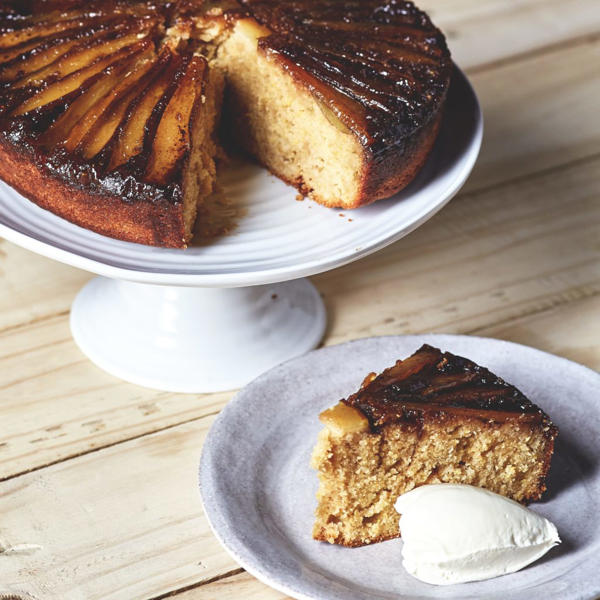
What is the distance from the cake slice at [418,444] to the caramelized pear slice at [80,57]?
0.86 m

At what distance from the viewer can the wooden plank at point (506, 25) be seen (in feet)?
10.7

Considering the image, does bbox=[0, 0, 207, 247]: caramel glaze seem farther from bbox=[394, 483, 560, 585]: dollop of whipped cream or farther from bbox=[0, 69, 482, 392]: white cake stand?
bbox=[394, 483, 560, 585]: dollop of whipped cream

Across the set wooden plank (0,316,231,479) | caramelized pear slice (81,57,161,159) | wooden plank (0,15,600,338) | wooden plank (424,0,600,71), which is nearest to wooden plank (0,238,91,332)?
wooden plank (0,15,600,338)

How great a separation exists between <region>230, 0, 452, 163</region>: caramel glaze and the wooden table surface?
0.52 metres

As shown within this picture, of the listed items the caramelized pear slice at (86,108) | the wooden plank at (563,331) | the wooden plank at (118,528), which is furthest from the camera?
the wooden plank at (563,331)

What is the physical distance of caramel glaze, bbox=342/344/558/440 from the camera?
1649 millimetres

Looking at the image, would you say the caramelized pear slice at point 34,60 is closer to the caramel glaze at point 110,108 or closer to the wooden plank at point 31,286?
the caramel glaze at point 110,108

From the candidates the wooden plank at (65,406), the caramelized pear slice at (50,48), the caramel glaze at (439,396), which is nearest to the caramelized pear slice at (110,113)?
the caramelized pear slice at (50,48)

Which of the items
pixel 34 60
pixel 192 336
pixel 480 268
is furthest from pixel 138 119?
pixel 480 268

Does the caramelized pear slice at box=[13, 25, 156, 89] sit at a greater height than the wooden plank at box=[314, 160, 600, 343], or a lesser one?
greater

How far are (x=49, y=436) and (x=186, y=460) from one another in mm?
268

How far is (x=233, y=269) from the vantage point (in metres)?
1.78

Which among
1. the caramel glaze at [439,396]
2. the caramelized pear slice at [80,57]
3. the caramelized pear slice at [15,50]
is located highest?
the caramelized pear slice at [15,50]

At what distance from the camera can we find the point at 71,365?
2.16 m
